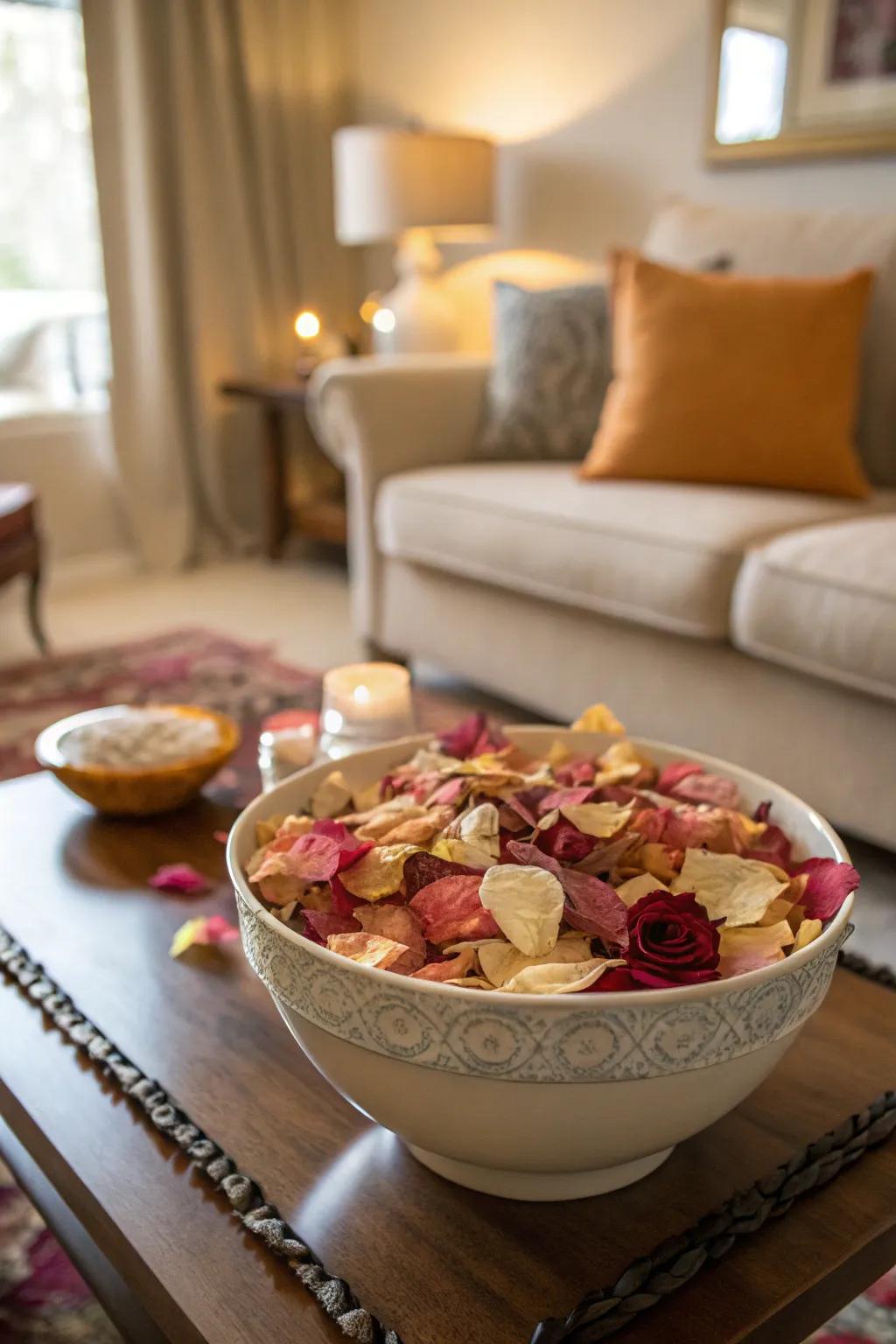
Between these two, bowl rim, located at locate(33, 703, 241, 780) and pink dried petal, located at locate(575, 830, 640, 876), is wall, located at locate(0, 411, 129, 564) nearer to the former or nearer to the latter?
bowl rim, located at locate(33, 703, 241, 780)

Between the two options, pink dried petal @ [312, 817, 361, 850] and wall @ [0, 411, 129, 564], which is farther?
wall @ [0, 411, 129, 564]

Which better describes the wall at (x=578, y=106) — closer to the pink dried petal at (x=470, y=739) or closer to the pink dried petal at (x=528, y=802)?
the pink dried petal at (x=470, y=739)

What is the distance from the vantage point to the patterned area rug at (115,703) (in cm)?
94

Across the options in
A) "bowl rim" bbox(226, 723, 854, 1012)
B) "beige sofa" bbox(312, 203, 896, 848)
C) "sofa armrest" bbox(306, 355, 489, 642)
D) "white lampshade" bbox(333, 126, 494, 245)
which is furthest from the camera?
"white lampshade" bbox(333, 126, 494, 245)

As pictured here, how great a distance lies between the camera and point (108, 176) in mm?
3443

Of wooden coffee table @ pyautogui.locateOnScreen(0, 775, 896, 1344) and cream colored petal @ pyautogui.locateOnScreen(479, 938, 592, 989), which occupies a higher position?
cream colored petal @ pyautogui.locateOnScreen(479, 938, 592, 989)

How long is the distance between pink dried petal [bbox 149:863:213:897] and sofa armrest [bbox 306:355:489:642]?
5.01 feet

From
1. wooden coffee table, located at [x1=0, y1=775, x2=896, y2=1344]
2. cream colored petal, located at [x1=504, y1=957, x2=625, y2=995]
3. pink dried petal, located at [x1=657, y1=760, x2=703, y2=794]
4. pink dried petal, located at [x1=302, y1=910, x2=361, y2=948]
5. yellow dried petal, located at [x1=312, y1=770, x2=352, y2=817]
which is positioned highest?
cream colored petal, located at [x1=504, y1=957, x2=625, y2=995]

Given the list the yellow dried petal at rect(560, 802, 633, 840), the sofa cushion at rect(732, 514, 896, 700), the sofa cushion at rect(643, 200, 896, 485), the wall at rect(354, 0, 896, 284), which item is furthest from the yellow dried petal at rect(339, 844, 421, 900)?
the wall at rect(354, 0, 896, 284)

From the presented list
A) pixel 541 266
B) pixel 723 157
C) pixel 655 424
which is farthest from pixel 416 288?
pixel 655 424

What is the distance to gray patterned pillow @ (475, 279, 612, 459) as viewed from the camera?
2.39 meters

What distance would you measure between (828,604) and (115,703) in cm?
153

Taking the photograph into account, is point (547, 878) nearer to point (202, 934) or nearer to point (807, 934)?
point (807, 934)

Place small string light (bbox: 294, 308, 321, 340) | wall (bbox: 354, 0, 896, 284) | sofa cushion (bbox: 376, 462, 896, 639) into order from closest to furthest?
sofa cushion (bbox: 376, 462, 896, 639) < wall (bbox: 354, 0, 896, 284) < small string light (bbox: 294, 308, 321, 340)
